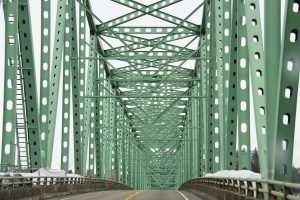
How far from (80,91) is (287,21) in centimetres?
3220

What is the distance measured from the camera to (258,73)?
14.4 metres

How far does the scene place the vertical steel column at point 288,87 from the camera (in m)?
9.52

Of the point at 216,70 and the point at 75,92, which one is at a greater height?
the point at 216,70

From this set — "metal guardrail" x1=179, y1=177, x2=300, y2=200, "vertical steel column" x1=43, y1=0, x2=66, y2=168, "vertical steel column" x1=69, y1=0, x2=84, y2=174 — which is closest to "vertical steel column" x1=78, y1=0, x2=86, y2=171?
"vertical steel column" x1=69, y1=0, x2=84, y2=174

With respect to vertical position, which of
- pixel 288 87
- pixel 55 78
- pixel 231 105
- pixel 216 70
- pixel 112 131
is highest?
pixel 216 70

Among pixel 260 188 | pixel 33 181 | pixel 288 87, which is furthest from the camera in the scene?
pixel 33 181

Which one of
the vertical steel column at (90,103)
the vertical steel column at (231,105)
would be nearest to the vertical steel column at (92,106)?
the vertical steel column at (90,103)

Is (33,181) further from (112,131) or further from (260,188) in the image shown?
(112,131)

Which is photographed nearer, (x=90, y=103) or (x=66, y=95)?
(x=66, y=95)

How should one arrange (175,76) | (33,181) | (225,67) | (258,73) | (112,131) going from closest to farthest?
1. (258,73)
2. (33,181)
3. (225,67)
4. (175,76)
5. (112,131)

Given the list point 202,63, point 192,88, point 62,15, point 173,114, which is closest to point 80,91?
point 62,15

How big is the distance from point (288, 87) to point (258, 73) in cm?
441

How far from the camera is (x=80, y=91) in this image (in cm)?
4100

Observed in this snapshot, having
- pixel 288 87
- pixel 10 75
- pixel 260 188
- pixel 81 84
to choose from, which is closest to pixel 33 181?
pixel 10 75
